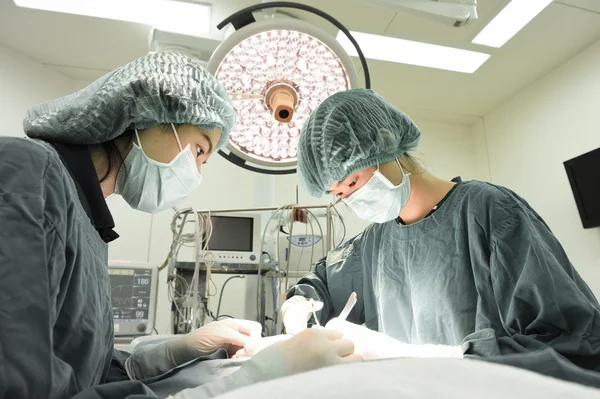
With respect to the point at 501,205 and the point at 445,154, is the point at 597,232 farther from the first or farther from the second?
the point at 501,205

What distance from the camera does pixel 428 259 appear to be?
45.5 inches

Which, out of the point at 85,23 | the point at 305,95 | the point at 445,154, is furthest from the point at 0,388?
the point at 445,154

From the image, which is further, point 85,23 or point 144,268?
point 85,23

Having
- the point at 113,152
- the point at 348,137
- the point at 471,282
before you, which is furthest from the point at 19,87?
the point at 471,282

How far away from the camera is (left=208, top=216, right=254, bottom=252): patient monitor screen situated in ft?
7.13

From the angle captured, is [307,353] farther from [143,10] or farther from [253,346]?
[143,10]

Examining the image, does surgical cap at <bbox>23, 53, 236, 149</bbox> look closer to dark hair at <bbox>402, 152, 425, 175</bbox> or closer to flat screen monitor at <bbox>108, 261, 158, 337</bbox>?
dark hair at <bbox>402, 152, 425, 175</bbox>

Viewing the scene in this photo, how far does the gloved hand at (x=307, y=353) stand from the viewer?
24.6 inches

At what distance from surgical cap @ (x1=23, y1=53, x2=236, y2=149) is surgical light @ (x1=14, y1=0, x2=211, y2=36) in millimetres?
1395

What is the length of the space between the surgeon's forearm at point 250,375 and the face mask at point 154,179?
0.54 metres

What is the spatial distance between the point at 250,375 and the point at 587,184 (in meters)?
2.87

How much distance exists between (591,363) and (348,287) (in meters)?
0.74

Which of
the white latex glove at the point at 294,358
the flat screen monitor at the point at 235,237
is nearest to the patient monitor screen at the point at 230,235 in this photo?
the flat screen monitor at the point at 235,237

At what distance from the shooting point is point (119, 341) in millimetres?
1926
